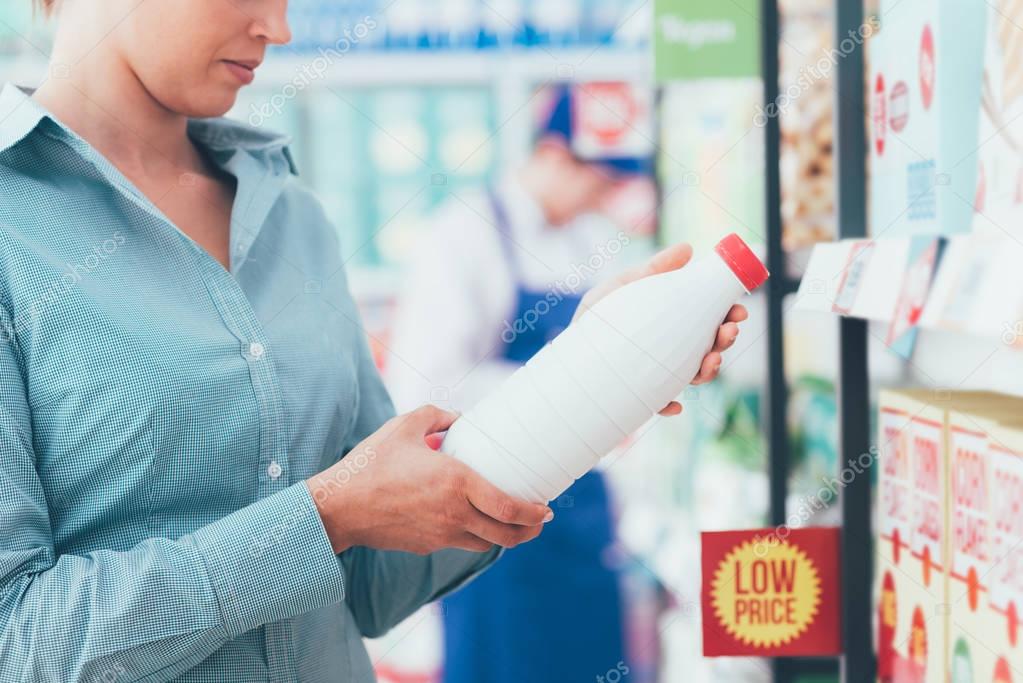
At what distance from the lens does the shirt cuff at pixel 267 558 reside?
3.08ft

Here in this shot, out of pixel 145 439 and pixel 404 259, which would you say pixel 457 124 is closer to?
pixel 404 259

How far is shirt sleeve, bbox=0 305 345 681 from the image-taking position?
89 cm

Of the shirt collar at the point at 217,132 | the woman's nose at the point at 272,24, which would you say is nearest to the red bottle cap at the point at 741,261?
the woman's nose at the point at 272,24

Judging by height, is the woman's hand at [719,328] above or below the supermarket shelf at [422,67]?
below

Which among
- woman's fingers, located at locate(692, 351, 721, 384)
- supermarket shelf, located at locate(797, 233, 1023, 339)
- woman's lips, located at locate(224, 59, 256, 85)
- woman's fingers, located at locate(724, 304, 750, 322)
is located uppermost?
woman's lips, located at locate(224, 59, 256, 85)

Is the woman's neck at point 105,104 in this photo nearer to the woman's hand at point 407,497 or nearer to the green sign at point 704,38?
the woman's hand at point 407,497

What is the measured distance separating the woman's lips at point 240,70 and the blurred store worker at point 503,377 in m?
1.65

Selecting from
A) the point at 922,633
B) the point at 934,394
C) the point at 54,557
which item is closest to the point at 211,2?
the point at 54,557

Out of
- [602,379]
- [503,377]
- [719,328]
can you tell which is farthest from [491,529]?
[503,377]

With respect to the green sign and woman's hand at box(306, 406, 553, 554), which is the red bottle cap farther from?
the green sign

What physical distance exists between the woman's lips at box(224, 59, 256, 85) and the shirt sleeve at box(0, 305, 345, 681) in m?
0.33

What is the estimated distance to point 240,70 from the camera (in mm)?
1103

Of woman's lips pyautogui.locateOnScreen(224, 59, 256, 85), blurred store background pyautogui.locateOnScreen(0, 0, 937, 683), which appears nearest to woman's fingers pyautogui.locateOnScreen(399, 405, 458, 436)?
woman's lips pyautogui.locateOnScreen(224, 59, 256, 85)

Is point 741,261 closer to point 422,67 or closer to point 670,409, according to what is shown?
point 670,409
